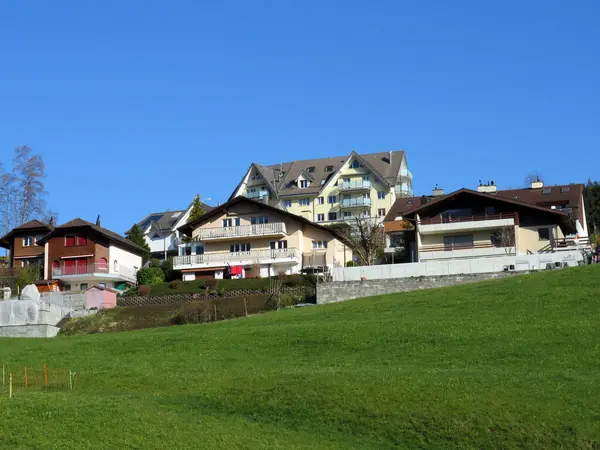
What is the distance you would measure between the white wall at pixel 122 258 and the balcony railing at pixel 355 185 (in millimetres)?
30646

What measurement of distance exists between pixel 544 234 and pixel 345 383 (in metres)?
42.3

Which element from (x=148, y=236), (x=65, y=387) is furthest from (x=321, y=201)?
(x=65, y=387)

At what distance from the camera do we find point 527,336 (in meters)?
36.8

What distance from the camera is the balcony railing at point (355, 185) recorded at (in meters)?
110

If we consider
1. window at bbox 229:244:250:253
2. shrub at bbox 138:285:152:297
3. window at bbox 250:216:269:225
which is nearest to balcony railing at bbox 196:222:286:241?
window at bbox 229:244:250:253

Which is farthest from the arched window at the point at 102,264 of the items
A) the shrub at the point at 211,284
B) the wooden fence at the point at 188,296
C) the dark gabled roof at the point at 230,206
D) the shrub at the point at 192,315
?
the shrub at the point at 192,315

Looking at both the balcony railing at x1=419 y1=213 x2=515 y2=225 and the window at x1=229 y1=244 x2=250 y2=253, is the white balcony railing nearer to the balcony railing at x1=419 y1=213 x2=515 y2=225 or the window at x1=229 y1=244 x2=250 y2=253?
the window at x1=229 y1=244 x2=250 y2=253

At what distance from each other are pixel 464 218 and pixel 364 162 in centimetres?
4058

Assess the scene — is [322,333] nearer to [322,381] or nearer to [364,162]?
[322,381]

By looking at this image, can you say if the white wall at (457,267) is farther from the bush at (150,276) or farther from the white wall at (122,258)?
the white wall at (122,258)

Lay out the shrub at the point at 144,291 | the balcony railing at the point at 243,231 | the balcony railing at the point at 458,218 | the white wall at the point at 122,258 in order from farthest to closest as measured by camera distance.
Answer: the white wall at the point at 122,258 → the balcony railing at the point at 243,231 → the balcony railing at the point at 458,218 → the shrub at the point at 144,291

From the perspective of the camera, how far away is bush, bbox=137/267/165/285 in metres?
77.4

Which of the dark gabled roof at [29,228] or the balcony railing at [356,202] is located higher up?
the balcony railing at [356,202]

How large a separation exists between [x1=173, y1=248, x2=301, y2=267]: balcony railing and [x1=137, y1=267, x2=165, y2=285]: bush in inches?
69.5
